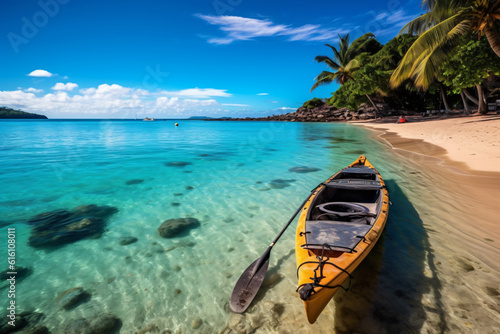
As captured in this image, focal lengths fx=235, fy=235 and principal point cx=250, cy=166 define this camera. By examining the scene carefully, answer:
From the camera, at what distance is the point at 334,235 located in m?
3.77

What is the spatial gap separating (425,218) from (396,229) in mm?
1141

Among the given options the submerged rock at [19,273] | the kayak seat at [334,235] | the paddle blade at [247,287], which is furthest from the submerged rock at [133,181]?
the kayak seat at [334,235]

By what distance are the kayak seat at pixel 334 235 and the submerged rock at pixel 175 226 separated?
350cm

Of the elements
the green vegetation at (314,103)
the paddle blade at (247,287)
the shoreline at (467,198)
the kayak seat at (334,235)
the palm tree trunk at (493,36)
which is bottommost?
the paddle blade at (247,287)

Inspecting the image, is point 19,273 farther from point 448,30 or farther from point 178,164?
point 448,30

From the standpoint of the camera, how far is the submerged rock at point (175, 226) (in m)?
6.05

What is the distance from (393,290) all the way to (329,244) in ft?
4.43

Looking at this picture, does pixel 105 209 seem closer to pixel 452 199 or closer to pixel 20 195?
pixel 20 195

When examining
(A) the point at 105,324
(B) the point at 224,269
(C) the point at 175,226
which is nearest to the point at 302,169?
(C) the point at 175,226

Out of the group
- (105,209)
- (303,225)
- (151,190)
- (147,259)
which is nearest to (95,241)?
(147,259)

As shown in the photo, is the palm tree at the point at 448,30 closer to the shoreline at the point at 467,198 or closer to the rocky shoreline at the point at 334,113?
the shoreline at the point at 467,198

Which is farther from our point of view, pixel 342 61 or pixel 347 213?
pixel 342 61

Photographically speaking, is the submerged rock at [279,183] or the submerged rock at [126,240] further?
the submerged rock at [279,183]

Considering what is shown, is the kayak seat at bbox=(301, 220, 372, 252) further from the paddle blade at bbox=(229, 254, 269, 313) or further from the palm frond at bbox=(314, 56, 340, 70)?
the palm frond at bbox=(314, 56, 340, 70)
